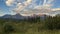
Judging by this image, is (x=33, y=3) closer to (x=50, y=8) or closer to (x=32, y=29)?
(x=50, y=8)

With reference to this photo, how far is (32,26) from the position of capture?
2.15 meters

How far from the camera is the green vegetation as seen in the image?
212 cm

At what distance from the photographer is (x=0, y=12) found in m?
2.18

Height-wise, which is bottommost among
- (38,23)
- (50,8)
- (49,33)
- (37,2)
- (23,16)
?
(49,33)

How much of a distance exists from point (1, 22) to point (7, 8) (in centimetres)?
32

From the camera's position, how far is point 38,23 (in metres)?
2.18

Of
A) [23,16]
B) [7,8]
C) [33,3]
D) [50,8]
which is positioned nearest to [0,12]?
[7,8]

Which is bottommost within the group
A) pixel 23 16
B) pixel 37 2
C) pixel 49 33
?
pixel 49 33

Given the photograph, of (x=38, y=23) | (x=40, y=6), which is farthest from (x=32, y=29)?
(x=40, y=6)

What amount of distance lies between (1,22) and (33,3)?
2.57ft

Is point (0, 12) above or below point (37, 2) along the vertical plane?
below

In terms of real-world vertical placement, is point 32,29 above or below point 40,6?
below

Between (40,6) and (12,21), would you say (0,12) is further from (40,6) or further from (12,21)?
(40,6)

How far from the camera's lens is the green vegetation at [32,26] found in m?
2.12
